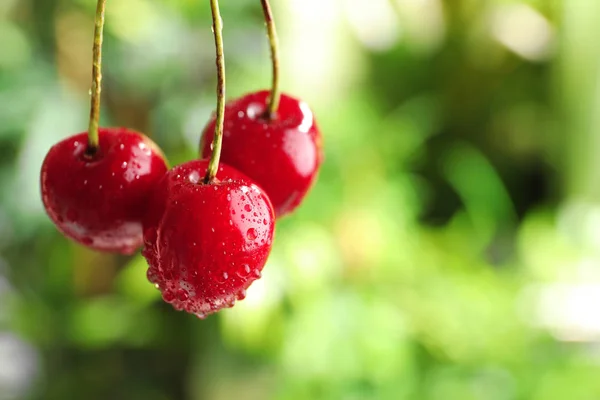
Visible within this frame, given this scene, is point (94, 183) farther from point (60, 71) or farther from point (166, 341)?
point (166, 341)

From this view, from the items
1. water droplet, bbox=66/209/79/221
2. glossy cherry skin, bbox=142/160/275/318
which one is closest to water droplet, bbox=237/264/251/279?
glossy cherry skin, bbox=142/160/275/318

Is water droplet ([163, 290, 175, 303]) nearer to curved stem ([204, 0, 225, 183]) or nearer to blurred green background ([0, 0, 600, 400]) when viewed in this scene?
curved stem ([204, 0, 225, 183])

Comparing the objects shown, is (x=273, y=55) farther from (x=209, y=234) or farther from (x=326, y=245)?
(x=326, y=245)

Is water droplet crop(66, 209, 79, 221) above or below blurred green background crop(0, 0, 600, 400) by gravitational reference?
above

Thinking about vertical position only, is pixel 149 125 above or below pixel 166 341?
above

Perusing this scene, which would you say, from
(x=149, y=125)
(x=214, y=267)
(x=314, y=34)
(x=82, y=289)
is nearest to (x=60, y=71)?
(x=149, y=125)
